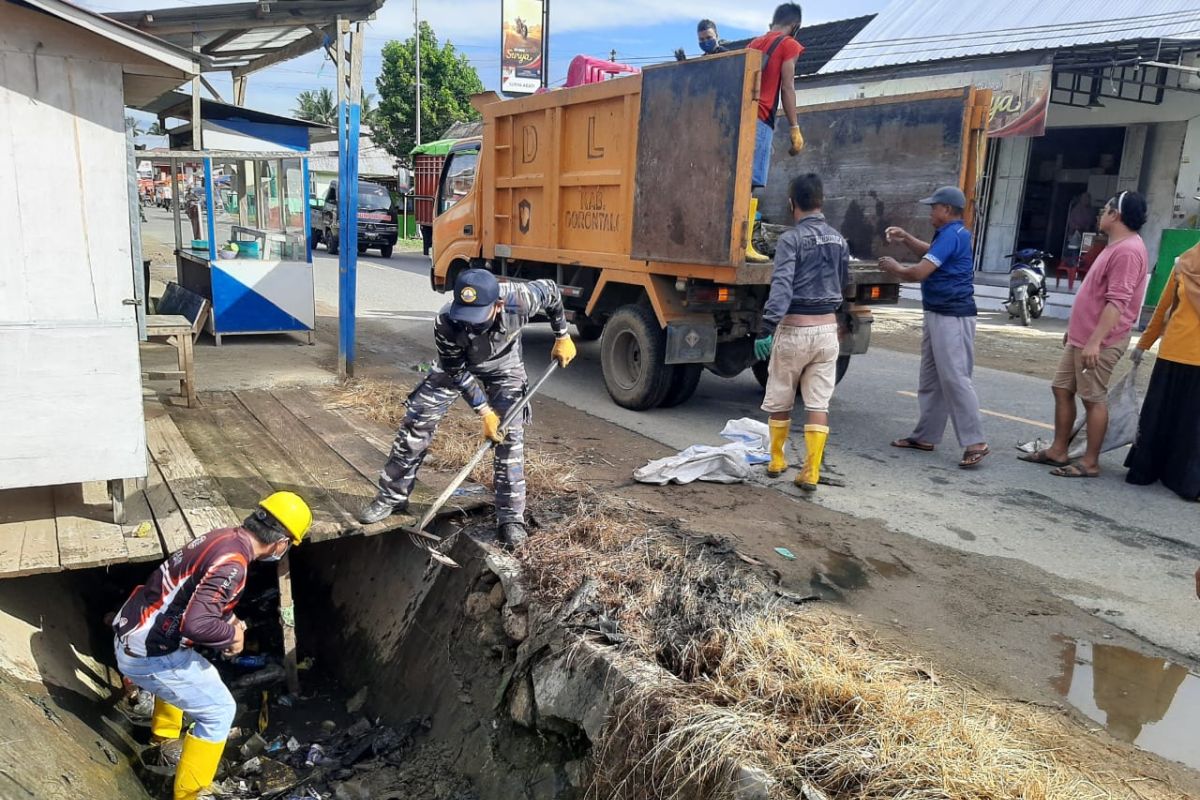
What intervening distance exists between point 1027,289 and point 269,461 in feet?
39.4

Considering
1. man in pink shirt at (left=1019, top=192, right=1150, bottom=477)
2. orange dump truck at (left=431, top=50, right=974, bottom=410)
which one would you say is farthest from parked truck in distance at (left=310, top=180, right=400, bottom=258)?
man in pink shirt at (left=1019, top=192, right=1150, bottom=477)

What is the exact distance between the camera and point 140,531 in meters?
4.06

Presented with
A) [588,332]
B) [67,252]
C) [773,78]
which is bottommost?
[588,332]

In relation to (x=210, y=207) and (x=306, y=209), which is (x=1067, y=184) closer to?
(x=306, y=209)

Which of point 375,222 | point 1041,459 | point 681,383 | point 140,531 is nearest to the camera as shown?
point 140,531

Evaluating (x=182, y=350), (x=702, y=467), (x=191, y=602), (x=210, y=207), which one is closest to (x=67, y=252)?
(x=191, y=602)

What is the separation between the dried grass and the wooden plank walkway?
4.46 ft

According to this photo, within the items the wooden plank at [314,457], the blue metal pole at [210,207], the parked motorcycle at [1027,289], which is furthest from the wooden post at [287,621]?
the parked motorcycle at [1027,289]

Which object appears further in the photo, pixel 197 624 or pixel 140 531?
pixel 140 531

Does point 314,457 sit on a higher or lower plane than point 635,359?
lower

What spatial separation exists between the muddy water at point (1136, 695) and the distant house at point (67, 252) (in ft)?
13.4

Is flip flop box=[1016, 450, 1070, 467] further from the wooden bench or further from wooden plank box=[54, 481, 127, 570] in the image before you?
the wooden bench

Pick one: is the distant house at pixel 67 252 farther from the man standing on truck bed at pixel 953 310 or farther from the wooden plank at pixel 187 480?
the man standing on truck bed at pixel 953 310

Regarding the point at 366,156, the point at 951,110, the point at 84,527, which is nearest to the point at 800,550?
the point at 84,527
